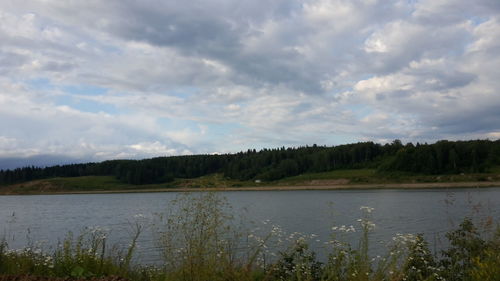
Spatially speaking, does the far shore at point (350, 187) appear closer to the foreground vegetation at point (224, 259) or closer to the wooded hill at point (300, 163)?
the wooded hill at point (300, 163)

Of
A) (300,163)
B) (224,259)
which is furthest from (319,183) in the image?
(224,259)

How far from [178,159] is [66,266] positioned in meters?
185

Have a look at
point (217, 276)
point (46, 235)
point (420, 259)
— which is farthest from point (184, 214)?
point (46, 235)

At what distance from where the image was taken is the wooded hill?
126m

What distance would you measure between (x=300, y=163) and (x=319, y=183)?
27452 millimetres

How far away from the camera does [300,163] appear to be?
16038 centimetres

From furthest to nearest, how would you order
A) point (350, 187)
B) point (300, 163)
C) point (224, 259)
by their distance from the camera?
point (300, 163)
point (350, 187)
point (224, 259)

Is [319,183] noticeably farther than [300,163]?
No

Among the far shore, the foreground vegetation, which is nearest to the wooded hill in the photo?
the far shore

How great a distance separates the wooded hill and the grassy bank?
18.2ft

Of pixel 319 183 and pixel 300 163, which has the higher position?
pixel 300 163

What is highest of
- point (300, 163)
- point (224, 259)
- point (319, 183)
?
point (300, 163)

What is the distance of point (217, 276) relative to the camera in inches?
278

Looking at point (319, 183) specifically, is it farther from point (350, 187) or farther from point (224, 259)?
point (224, 259)
